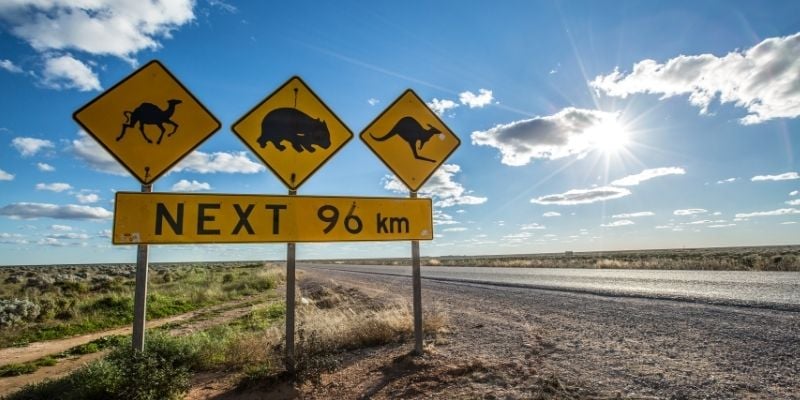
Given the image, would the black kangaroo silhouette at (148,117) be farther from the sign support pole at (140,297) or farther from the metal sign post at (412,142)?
the metal sign post at (412,142)

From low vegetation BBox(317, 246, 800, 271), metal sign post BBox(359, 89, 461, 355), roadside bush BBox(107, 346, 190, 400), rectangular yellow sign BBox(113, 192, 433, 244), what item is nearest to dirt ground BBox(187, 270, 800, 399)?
roadside bush BBox(107, 346, 190, 400)

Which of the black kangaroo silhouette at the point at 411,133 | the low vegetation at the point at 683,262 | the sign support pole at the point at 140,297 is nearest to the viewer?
the sign support pole at the point at 140,297

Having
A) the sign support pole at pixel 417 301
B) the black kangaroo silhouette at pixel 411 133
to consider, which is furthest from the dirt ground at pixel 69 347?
the black kangaroo silhouette at pixel 411 133

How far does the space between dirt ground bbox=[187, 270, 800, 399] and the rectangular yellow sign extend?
1.64m

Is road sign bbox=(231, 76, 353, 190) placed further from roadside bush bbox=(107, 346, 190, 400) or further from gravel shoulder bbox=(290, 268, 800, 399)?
gravel shoulder bbox=(290, 268, 800, 399)

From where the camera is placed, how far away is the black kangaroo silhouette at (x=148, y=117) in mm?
4406

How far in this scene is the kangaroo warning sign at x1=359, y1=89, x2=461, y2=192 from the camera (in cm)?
567

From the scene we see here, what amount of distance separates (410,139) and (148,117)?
318 cm

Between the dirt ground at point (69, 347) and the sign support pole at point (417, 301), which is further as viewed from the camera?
the dirt ground at point (69, 347)

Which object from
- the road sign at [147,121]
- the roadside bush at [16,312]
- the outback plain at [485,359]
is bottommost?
the roadside bush at [16,312]

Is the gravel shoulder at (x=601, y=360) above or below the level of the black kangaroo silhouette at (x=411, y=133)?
below

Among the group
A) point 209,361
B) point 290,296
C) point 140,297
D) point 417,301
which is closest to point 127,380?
point 140,297

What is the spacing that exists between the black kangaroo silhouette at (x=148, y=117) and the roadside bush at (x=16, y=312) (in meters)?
14.1

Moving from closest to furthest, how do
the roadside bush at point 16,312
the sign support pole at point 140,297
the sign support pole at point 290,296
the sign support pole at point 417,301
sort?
the sign support pole at point 140,297 → the sign support pole at point 290,296 → the sign support pole at point 417,301 → the roadside bush at point 16,312
